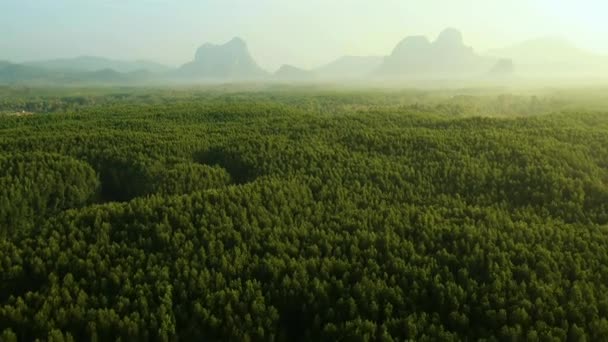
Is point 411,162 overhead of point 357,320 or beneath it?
overhead

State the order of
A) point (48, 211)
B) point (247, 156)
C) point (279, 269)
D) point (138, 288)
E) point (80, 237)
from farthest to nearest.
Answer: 1. point (247, 156)
2. point (48, 211)
3. point (80, 237)
4. point (279, 269)
5. point (138, 288)

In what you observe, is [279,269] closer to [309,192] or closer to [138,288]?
[138,288]

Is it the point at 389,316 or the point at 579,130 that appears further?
the point at 579,130

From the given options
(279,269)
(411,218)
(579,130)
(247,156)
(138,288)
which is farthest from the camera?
(579,130)

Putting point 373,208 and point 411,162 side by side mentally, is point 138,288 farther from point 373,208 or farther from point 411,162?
point 411,162

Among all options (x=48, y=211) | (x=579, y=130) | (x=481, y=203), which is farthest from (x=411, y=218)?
(x=579, y=130)

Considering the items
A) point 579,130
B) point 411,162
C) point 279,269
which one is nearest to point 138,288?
point 279,269
